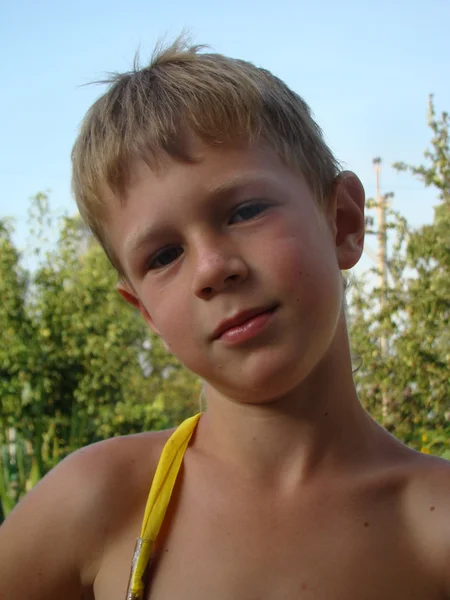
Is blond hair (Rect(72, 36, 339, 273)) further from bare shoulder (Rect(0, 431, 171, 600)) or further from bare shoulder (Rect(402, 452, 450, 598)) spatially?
bare shoulder (Rect(402, 452, 450, 598))

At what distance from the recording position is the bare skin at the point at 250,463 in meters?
1.15

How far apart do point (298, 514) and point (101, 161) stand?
2.47 ft

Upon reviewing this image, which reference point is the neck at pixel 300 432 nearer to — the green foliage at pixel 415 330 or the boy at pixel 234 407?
the boy at pixel 234 407

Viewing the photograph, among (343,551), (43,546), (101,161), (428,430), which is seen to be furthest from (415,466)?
(428,430)

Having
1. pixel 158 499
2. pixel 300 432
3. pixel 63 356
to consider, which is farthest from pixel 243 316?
pixel 63 356

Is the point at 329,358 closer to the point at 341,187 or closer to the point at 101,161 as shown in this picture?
the point at 341,187

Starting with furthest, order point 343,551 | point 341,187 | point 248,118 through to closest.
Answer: point 341,187
point 248,118
point 343,551

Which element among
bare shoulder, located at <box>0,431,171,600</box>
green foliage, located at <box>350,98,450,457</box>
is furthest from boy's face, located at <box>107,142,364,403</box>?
green foliage, located at <box>350,98,450,457</box>

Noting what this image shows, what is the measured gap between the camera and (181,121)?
127 centimetres

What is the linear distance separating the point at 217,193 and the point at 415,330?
3561 mm

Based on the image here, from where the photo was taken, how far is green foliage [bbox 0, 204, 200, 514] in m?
5.41

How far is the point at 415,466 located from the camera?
1304 mm

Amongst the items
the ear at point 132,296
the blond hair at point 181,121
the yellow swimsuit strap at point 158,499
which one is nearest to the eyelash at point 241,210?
the blond hair at point 181,121

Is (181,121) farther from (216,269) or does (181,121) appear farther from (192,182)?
(216,269)
